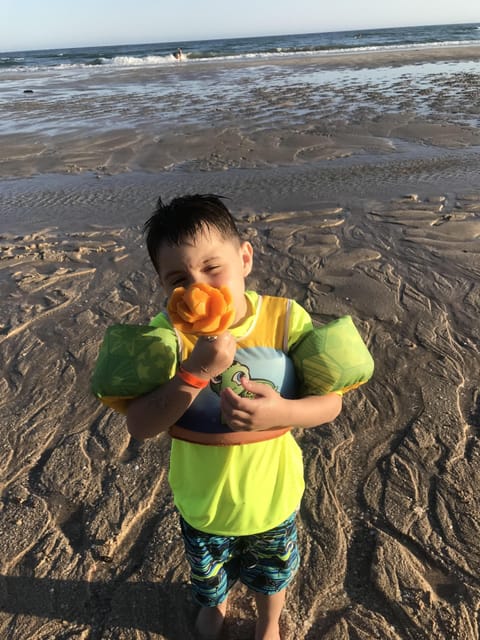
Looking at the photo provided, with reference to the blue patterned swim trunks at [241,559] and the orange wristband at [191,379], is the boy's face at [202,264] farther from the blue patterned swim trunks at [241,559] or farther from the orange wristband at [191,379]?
the blue patterned swim trunks at [241,559]

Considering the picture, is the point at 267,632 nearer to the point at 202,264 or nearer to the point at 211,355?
the point at 211,355

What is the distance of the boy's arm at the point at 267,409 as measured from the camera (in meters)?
1.45

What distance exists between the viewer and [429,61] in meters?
26.4

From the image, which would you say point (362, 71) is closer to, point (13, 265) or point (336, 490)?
point (13, 265)

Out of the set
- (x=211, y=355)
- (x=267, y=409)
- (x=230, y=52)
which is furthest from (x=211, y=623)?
(x=230, y=52)

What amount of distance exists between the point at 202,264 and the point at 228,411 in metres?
0.48

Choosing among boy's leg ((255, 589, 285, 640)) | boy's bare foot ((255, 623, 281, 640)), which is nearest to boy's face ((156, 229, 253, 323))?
boy's leg ((255, 589, 285, 640))

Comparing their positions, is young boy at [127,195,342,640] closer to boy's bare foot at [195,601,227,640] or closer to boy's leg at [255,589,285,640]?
boy's leg at [255,589,285,640]

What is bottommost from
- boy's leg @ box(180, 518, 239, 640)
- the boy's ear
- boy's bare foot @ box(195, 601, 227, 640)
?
boy's bare foot @ box(195, 601, 227, 640)

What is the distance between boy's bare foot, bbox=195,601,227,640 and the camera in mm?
2232

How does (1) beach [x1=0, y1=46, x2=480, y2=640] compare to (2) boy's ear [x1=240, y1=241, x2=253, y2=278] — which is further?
(1) beach [x1=0, y1=46, x2=480, y2=640]

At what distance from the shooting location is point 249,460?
174 centimetres

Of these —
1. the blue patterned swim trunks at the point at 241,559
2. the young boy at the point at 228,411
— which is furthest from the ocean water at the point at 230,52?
the blue patterned swim trunks at the point at 241,559

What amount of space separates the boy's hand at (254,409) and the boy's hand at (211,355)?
0.08 metres
